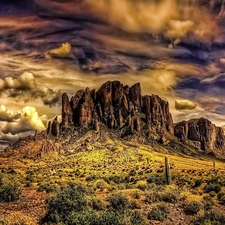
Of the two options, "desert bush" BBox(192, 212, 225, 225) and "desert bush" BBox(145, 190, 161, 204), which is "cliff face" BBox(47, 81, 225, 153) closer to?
"desert bush" BBox(145, 190, 161, 204)

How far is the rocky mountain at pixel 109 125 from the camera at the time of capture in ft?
465

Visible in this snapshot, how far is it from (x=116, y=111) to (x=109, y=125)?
12.8 meters

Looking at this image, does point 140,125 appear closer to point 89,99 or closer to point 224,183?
point 89,99

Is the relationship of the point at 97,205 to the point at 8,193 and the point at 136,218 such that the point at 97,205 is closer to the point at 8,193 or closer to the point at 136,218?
the point at 136,218

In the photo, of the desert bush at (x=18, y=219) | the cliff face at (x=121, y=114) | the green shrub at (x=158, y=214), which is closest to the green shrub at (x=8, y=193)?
the desert bush at (x=18, y=219)

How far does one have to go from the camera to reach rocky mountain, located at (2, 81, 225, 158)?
141750 mm

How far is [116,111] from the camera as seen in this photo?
562 feet

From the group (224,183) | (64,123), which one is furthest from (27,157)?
(224,183)

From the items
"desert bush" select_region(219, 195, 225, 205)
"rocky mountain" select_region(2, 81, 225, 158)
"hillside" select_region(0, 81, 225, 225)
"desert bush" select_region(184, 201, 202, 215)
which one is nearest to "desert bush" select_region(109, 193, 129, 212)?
"hillside" select_region(0, 81, 225, 225)

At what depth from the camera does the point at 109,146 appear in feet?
431

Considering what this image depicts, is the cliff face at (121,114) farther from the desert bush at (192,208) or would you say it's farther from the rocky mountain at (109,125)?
the desert bush at (192,208)

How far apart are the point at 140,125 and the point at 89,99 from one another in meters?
34.1

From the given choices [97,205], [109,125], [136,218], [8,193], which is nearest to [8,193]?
[8,193]

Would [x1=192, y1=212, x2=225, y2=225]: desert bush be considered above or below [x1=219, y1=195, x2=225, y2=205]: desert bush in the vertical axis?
below
